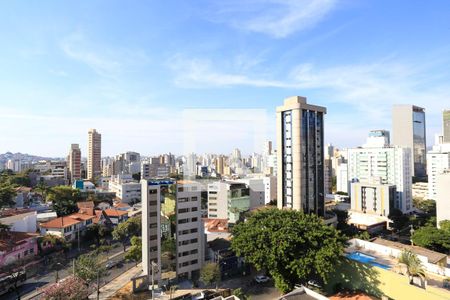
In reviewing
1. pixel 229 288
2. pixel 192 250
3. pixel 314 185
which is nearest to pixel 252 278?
pixel 229 288

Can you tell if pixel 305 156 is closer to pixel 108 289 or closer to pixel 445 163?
pixel 108 289

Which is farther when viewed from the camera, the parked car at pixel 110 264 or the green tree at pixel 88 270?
the parked car at pixel 110 264

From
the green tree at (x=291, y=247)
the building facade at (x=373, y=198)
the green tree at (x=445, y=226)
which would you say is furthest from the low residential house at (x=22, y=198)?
the green tree at (x=445, y=226)

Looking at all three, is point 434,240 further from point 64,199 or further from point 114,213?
point 64,199

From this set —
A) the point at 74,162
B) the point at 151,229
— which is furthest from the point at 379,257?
the point at 74,162

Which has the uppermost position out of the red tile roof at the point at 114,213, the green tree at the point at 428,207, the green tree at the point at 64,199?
the green tree at the point at 64,199

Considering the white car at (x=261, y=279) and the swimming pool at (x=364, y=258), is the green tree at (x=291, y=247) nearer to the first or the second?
the swimming pool at (x=364, y=258)

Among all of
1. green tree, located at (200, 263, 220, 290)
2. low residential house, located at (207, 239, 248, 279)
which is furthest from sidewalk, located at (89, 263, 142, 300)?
low residential house, located at (207, 239, 248, 279)
